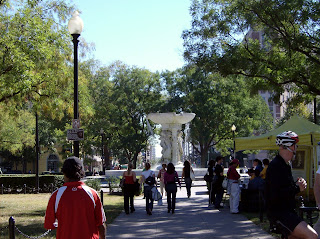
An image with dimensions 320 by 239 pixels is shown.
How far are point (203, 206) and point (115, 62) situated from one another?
1691 inches

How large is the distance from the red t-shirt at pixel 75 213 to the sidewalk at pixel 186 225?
642 cm

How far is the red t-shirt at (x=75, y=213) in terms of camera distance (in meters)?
4.86

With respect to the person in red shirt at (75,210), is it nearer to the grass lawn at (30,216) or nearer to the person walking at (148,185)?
the grass lawn at (30,216)

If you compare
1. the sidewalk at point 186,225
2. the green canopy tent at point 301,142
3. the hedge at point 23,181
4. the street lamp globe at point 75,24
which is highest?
the street lamp globe at point 75,24

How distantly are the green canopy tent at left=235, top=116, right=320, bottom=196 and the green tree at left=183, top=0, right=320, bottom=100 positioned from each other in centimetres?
224

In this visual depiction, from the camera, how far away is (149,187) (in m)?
15.7

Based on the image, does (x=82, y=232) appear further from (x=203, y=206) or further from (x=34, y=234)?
(x=203, y=206)

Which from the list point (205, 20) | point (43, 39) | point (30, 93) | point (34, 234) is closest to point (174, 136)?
point (205, 20)

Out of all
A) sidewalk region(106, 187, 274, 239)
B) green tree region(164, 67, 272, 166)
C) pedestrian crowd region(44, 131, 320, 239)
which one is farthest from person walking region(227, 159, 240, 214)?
green tree region(164, 67, 272, 166)

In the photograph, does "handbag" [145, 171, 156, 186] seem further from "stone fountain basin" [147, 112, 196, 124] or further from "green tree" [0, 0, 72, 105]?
"stone fountain basin" [147, 112, 196, 124]

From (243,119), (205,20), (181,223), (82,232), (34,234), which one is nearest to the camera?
(82,232)

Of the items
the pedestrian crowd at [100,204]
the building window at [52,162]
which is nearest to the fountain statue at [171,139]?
the pedestrian crowd at [100,204]

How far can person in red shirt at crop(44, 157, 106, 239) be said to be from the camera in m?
4.87

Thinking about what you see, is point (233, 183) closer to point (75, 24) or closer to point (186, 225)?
point (186, 225)
